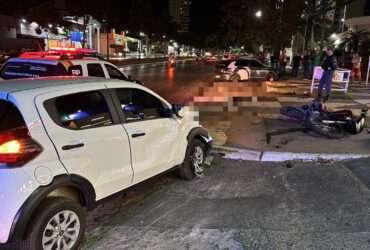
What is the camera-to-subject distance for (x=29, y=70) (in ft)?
29.1

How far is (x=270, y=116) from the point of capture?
1231cm

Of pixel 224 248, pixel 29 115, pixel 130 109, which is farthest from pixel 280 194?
pixel 29 115

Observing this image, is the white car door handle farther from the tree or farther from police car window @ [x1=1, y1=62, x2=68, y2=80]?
the tree

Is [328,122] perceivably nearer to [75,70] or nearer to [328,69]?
[75,70]

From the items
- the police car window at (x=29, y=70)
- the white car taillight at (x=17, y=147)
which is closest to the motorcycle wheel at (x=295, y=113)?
the police car window at (x=29, y=70)

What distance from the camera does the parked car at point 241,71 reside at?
→ 20.6 meters

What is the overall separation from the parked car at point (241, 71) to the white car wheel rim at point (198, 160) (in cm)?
1386

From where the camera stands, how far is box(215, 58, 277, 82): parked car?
67.5 feet

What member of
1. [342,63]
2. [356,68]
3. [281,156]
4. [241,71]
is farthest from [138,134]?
[342,63]

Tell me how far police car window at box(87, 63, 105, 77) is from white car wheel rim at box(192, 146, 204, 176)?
437cm

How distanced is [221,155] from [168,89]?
1233 cm

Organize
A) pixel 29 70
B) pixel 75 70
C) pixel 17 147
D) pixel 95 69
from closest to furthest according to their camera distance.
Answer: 1. pixel 17 147
2. pixel 29 70
3. pixel 75 70
4. pixel 95 69

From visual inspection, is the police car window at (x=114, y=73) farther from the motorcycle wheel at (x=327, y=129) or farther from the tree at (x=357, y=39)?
the tree at (x=357, y=39)

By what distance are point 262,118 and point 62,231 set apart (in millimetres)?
8842
